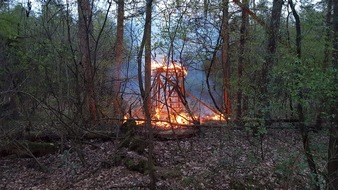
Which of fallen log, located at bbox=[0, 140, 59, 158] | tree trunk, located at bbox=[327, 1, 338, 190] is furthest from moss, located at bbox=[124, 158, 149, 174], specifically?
tree trunk, located at bbox=[327, 1, 338, 190]

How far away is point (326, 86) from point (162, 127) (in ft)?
11.7

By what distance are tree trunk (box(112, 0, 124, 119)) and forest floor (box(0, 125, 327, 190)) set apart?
0.67 meters

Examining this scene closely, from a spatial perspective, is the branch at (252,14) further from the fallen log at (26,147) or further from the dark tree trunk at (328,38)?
the fallen log at (26,147)

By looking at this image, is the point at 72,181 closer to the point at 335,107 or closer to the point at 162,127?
the point at 162,127

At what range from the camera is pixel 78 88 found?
4.93 meters

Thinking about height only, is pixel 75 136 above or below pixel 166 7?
below

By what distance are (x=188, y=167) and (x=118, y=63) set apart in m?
2.65

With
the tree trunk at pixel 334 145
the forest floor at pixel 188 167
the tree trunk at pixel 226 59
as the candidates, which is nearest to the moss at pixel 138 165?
the forest floor at pixel 188 167

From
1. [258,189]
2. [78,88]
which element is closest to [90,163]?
[78,88]

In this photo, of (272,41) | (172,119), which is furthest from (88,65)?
(272,41)

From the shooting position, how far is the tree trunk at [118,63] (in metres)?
5.31

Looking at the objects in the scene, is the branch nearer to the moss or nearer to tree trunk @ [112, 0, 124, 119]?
tree trunk @ [112, 0, 124, 119]

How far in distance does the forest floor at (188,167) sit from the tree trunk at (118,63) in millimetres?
670

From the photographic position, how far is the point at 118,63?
19.7ft
